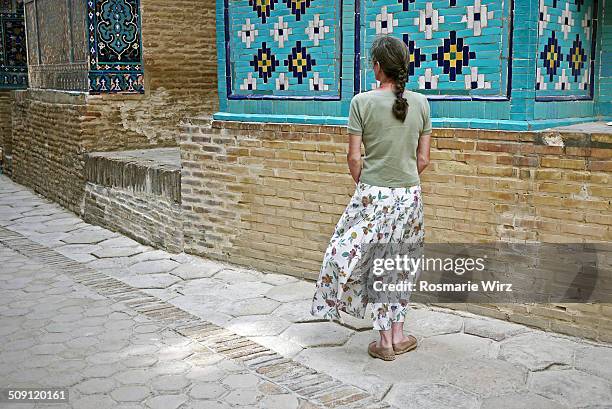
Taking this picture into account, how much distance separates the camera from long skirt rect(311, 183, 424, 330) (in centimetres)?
369

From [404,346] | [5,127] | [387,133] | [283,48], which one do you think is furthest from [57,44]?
[404,346]

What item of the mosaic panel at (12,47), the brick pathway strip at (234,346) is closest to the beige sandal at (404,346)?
the brick pathway strip at (234,346)

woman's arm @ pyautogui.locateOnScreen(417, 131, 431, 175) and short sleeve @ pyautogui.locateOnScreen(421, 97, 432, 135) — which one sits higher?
short sleeve @ pyautogui.locateOnScreen(421, 97, 432, 135)

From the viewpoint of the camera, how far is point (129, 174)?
7254 millimetres

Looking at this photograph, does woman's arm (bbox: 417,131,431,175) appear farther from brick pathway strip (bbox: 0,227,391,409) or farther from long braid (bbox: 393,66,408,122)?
brick pathway strip (bbox: 0,227,391,409)

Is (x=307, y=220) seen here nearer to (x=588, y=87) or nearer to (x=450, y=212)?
(x=450, y=212)

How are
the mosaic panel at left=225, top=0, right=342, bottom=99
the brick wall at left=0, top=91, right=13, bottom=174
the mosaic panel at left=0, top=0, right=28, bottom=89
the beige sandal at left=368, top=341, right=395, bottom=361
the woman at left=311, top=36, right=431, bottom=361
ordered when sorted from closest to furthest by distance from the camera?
the woman at left=311, top=36, right=431, bottom=361 → the beige sandal at left=368, top=341, right=395, bottom=361 → the mosaic panel at left=225, top=0, right=342, bottom=99 → the brick wall at left=0, top=91, right=13, bottom=174 → the mosaic panel at left=0, top=0, right=28, bottom=89

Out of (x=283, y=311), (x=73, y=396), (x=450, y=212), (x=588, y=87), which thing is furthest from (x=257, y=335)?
(x=588, y=87)

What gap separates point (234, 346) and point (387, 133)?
1614 mm

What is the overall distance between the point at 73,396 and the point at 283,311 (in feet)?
5.51

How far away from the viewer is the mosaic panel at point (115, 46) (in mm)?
8406

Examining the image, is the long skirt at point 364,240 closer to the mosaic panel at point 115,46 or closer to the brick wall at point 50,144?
the brick wall at point 50,144

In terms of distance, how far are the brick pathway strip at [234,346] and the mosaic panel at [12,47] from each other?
8333 millimetres

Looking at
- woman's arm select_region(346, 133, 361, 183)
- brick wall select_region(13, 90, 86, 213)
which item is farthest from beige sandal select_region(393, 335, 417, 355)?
brick wall select_region(13, 90, 86, 213)
